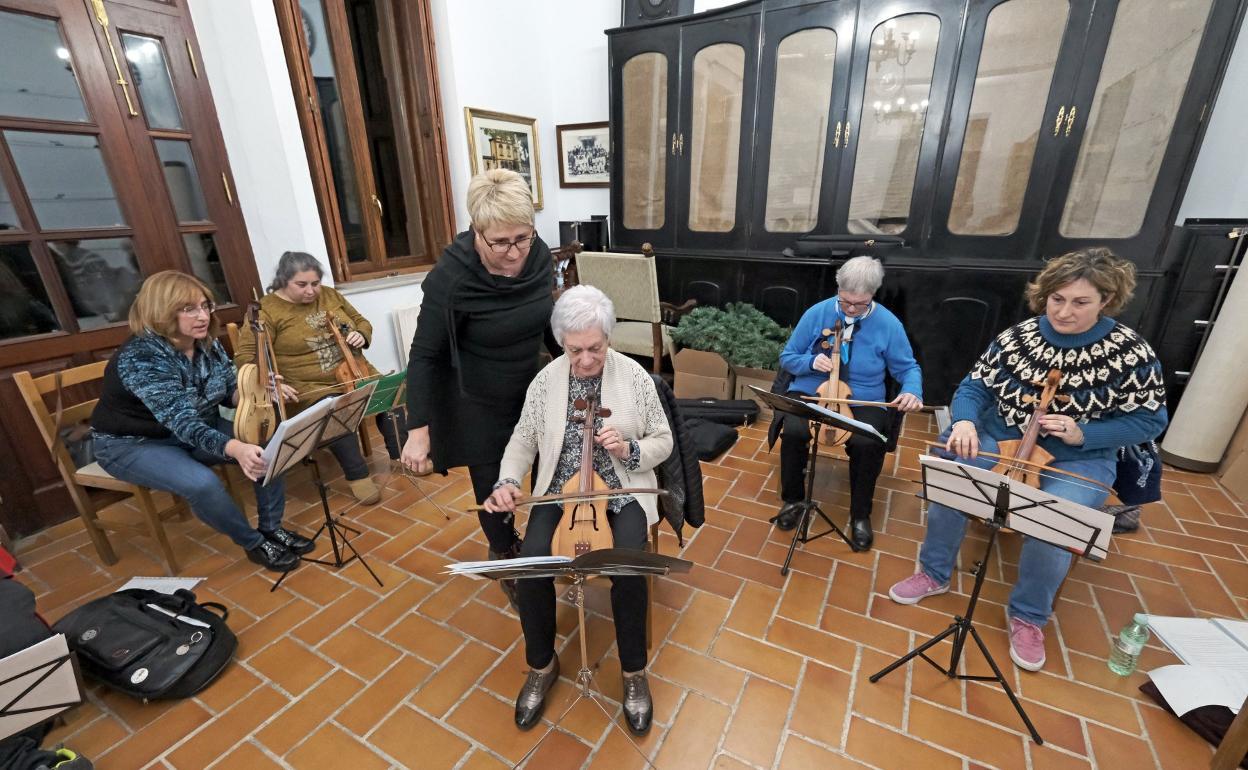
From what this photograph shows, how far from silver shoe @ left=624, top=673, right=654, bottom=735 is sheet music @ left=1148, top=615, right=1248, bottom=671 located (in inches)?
69.2

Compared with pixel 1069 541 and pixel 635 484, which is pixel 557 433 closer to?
pixel 635 484

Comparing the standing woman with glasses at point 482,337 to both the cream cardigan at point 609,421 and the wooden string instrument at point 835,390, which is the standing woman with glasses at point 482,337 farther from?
the wooden string instrument at point 835,390

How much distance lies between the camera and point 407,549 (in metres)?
2.44

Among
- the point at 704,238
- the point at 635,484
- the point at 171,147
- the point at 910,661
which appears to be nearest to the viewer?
the point at 635,484

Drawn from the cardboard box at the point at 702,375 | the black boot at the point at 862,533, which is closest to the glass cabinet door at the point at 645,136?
the cardboard box at the point at 702,375

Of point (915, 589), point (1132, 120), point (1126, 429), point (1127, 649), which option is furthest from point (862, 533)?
point (1132, 120)

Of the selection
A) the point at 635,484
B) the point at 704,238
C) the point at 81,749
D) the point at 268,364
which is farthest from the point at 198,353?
the point at 704,238

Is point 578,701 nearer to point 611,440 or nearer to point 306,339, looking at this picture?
point 611,440

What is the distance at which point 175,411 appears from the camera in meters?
2.02

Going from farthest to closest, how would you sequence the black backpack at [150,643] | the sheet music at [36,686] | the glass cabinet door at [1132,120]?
the glass cabinet door at [1132,120]
the black backpack at [150,643]
the sheet music at [36,686]

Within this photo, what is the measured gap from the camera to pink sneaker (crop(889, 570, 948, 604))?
2.04m

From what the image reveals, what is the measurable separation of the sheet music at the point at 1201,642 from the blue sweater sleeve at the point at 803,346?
1497mm

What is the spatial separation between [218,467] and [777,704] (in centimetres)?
256

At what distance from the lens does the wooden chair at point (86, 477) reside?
81.4 inches
